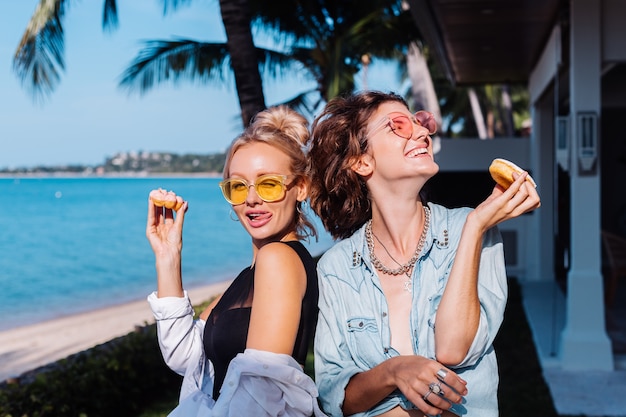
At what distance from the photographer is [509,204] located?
1.98 m

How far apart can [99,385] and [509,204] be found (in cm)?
488

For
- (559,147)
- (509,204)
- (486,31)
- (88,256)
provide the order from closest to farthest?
(509,204) < (559,147) < (486,31) < (88,256)

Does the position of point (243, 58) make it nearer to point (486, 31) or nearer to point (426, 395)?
point (426, 395)

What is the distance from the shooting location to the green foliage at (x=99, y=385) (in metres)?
5.48

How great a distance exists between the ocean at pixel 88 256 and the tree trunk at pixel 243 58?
11.2m

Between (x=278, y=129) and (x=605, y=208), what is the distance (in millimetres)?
14100

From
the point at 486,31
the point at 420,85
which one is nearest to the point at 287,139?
the point at 486,31

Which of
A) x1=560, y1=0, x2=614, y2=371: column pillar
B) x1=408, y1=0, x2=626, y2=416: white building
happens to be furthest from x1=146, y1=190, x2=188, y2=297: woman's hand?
x1=560, y1=0, x2=614, y2=371: column pillar

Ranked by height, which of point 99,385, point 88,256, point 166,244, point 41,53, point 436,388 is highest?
point 41,53

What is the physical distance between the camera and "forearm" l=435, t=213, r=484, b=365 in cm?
200

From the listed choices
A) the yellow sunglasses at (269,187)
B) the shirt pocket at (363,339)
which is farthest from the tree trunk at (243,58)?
the shirt pocket at (363,339)

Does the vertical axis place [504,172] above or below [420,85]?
below

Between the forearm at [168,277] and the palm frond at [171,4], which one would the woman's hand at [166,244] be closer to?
the forearm at [168,277]

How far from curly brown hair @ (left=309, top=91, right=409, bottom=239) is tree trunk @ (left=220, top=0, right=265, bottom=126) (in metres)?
3.25
